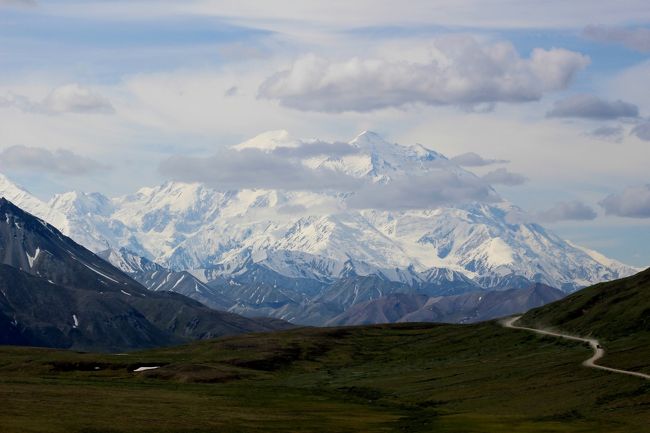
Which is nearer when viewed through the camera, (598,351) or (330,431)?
(330,431)

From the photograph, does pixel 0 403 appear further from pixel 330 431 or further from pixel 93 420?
pixel 330 431

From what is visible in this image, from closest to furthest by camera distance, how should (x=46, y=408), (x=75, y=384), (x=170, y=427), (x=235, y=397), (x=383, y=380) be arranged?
(x=170, y=427)
(x=46, y=408)
(x=235, y=397)
(x=75, y=384)
(x=383, y=380)

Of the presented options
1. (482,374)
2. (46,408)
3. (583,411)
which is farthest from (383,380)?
(46,408)

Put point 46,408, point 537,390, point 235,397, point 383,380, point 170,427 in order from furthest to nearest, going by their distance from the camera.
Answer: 1. point 383,380
2. point 235,397
3. point 537,390
4. point 46,408
5. point 170,427

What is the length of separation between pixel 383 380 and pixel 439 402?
39.2 metres

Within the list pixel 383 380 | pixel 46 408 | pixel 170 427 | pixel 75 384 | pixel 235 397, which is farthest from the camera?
pixel 383 380

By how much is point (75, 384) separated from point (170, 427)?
64.9 m

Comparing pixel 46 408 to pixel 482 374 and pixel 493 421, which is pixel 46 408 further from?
pixel 482 374

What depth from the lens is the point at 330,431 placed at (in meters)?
121

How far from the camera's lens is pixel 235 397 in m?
166

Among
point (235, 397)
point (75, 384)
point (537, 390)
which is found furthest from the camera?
point (75, 384)

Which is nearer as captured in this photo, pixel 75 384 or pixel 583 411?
pixel 583 411

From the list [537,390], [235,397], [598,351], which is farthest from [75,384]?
[598,351]

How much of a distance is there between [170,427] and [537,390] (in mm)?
58939
